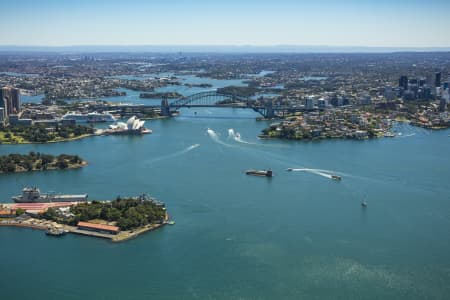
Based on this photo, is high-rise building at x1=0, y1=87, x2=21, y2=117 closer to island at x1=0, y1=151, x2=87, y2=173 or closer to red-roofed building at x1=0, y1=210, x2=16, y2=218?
island at x1=0, y1=151, x2=87, y2=173

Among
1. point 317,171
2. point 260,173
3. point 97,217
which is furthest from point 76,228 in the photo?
point 317,171

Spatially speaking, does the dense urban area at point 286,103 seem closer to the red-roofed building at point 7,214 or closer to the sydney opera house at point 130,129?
the sydney opera house at point 130,129

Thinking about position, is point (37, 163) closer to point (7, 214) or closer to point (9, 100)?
point (7, 214)

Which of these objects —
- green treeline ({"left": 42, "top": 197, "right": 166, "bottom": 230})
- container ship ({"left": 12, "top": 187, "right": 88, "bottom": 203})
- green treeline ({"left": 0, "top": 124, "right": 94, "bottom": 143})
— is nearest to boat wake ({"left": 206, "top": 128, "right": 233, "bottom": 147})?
green treeline ({"left": 0, "top": 124, "right": 94, "bottom": 143})

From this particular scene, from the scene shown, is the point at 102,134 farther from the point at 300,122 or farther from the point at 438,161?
the point at 438,161

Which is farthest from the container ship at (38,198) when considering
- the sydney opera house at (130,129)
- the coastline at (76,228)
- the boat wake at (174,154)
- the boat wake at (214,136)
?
the sydney opera house at (130,129)
